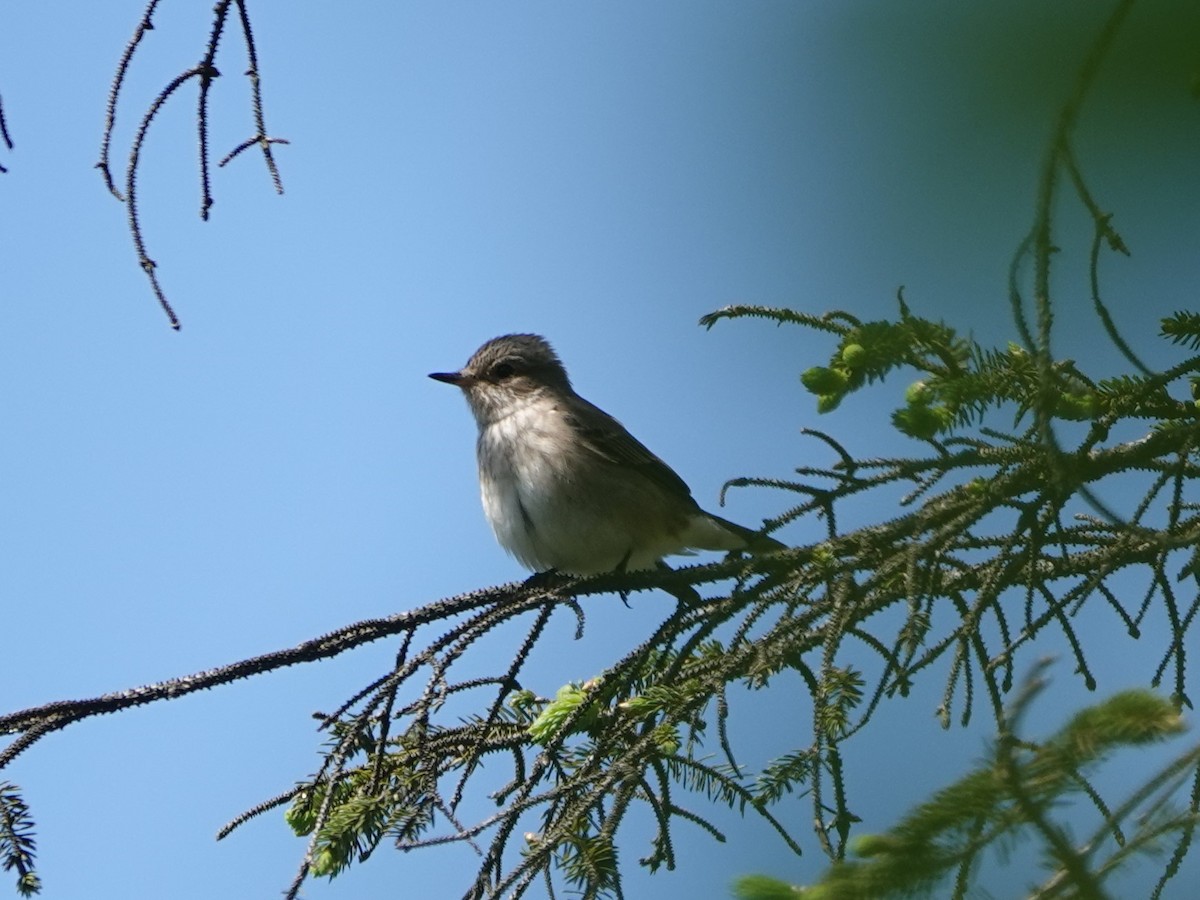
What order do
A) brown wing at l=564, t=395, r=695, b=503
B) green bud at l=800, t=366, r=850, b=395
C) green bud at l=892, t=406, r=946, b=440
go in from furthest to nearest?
brown wing at l=564, t=395, r=695, b=503
green bud at l=800, t=366, r=850, b=395
green bud at l=892, t=406, r=946, b=440

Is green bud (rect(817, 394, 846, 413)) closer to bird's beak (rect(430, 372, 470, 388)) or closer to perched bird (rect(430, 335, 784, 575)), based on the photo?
perched bird (rect(430, 335, 784, 575))

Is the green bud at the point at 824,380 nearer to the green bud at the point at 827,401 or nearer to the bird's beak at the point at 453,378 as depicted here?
the green bud at the point at 827,401

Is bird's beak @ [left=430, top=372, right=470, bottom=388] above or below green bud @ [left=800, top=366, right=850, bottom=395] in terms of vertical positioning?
above

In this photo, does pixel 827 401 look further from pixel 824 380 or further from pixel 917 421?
pixel 917 421

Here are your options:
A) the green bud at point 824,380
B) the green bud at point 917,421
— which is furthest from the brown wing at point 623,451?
the green bud at point 917,421

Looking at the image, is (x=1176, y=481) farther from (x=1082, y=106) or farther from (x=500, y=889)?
(x=1082, y=106)

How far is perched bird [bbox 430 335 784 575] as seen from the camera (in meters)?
5.66

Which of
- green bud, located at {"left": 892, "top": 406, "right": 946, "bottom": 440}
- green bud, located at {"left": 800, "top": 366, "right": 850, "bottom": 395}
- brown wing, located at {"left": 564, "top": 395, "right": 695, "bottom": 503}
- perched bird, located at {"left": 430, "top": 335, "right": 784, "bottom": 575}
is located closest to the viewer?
green bud, located at {"left": 892, "top": 406, "right": 946, "bottom": 440}

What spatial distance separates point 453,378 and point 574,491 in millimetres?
1222

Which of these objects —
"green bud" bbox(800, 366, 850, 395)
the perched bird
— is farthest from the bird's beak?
"green bud" bbox(800, 366, 850, 395)

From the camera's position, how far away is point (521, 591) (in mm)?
3854

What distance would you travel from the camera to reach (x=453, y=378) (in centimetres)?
662

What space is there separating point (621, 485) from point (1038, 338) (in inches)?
160

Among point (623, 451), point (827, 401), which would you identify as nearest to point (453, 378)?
point (623, 451)
